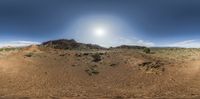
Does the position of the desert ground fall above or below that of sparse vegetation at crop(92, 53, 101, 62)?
below

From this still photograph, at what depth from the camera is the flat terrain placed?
115 ft

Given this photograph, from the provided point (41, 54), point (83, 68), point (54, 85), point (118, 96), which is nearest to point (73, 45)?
point (41, 54)

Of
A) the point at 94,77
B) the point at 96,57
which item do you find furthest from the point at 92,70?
the point at 96,57

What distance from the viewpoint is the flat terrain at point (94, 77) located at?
35.2 meters

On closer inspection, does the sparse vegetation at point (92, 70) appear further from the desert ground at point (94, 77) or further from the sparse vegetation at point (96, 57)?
the sparse vegetation at point (96, 57)

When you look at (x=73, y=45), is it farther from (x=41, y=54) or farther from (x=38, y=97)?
(x=38, y=97)

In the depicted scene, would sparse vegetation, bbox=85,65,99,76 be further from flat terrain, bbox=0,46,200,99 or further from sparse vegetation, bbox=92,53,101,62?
sparse vegetation, bbox=92,53,101,62

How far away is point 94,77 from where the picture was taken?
41.4 meters

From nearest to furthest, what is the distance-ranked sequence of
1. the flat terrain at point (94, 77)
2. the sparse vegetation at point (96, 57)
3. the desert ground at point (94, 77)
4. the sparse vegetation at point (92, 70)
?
the desert ground at point (94, 77) → the flat terrain at point (94, 77) → the sparse vegetation at point (92, 70) → the sparse vegetation at point (96, 57)

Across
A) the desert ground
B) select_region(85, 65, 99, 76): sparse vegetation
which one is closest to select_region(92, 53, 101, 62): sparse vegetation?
the desert ground

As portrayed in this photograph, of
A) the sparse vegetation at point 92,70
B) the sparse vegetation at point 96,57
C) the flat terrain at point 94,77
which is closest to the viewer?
the flat terrain at point 94,77

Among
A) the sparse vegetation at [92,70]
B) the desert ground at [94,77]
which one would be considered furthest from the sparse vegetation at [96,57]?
the sparse vegetation at [92,70]

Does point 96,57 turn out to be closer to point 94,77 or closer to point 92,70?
point 92,70

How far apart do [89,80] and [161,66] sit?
910 cm
